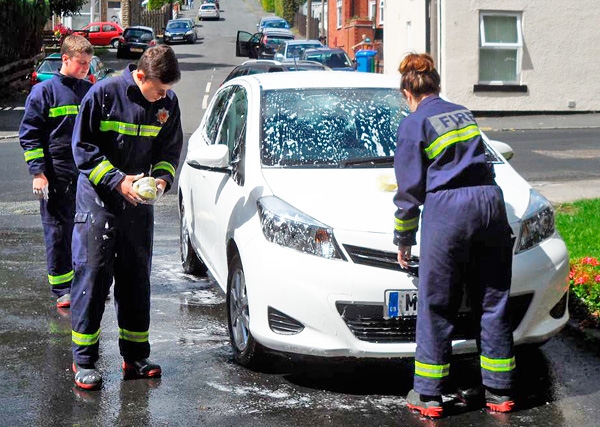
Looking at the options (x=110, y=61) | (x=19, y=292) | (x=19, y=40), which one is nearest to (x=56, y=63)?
(x=19, y=40)

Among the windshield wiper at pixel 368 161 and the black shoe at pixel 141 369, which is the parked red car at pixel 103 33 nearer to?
the windshield wiper at pixel 368 161

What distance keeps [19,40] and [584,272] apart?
31.3m

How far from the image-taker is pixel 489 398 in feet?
17.3

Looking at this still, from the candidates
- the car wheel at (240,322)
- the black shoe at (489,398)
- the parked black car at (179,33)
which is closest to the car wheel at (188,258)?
the car wheel at (240,322)

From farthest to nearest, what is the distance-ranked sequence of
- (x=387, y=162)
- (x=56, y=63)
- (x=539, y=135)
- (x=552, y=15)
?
(x=56, y=63), (x=552, y=15), (x=539, y=135), (x=387, y=162)

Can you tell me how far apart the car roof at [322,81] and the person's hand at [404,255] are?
2083 mm

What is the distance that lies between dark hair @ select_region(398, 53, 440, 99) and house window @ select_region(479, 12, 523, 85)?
22.3m

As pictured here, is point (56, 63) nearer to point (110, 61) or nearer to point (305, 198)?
point (110, 61)

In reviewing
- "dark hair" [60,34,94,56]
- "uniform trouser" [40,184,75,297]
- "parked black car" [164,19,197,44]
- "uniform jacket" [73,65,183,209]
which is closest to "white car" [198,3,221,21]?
"parked black car" [164,19,197,44]

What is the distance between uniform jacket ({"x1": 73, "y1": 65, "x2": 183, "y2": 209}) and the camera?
5.51 metres

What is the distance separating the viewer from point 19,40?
1396 inches

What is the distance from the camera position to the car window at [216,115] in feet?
25.0

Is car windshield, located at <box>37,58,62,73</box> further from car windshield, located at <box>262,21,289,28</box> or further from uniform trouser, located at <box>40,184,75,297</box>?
car windshield, located at <box>262,21,289,28</box>

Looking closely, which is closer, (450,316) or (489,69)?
(450,316)
